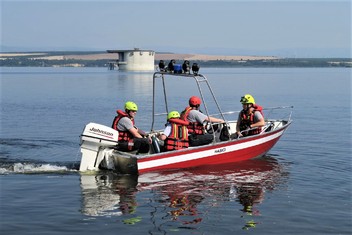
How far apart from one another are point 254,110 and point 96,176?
5272 mm

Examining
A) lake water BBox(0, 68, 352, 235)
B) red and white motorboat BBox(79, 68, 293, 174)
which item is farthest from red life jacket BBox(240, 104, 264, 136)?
lake water BBox(0, 68, 352, 235)

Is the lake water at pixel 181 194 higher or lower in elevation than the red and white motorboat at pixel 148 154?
lower

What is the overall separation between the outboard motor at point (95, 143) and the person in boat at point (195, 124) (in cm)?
225

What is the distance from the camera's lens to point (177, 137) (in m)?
15.1

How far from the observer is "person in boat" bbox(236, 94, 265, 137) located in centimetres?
1673

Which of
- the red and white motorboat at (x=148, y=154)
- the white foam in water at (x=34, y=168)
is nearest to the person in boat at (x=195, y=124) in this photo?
the red and white motorboat at (x=148, y=154)

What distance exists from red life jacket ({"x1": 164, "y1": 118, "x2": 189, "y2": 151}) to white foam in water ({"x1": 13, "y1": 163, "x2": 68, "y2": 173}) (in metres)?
2.90

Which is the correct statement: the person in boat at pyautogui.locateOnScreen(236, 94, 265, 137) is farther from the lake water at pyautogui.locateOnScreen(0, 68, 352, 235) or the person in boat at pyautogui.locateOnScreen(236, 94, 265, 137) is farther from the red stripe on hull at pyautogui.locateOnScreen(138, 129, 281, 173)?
the lake water at pyautogui.locateOnScreen(0, 68, 352, 235)

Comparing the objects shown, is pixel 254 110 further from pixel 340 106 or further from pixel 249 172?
pixel 340 106

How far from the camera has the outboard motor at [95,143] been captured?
14211 mm

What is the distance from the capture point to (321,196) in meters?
13.0

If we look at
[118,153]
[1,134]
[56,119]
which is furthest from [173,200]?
[56,119]

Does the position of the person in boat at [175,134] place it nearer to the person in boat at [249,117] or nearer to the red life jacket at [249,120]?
the person in boat at [249,117]

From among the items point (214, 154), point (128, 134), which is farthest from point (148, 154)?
point (214, 154)
